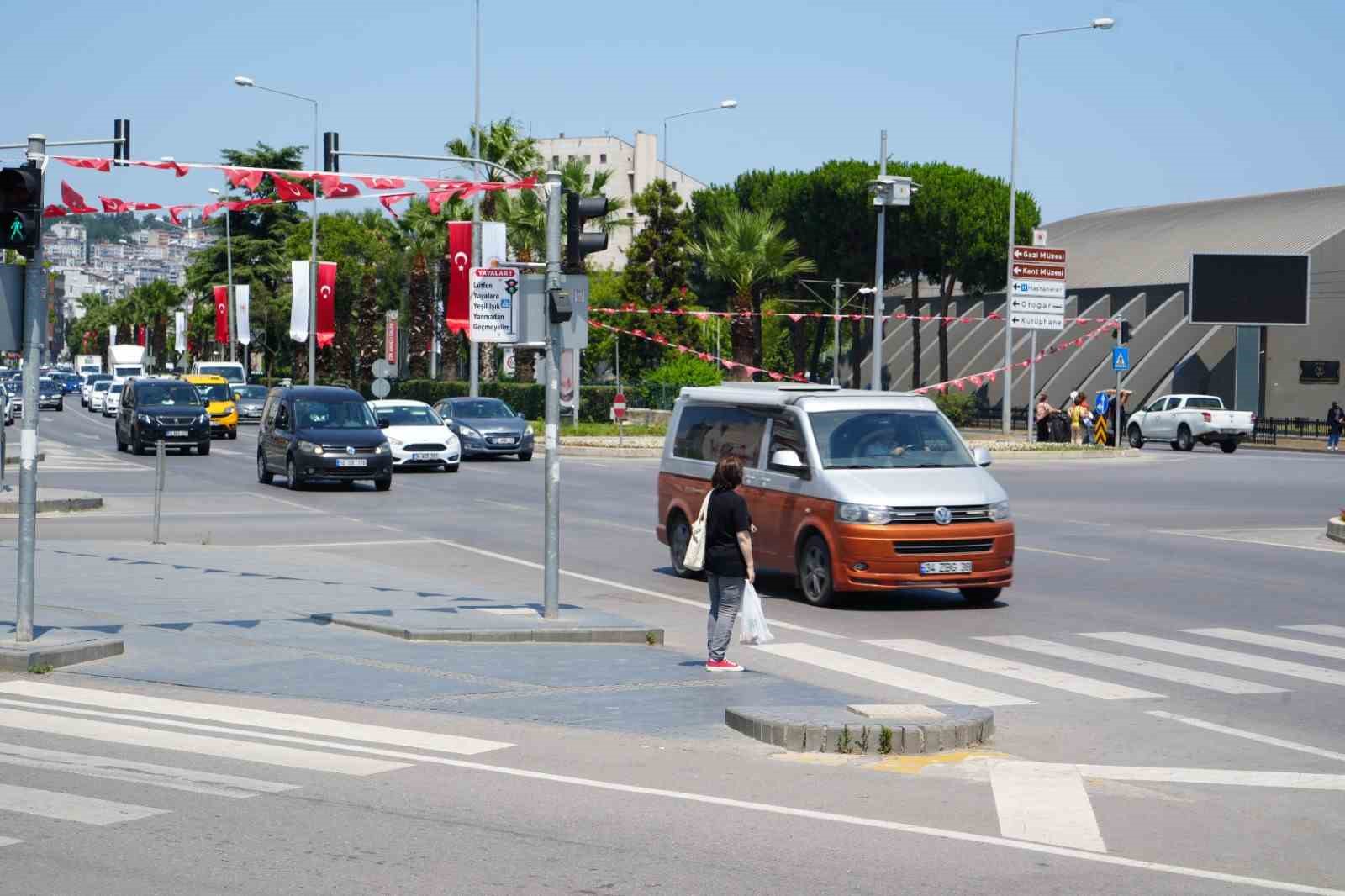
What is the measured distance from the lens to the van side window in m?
17.9

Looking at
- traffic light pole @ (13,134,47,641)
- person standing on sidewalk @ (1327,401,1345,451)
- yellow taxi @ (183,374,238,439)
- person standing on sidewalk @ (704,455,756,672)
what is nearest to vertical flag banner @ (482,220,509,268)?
yellow taxi @ (183,374,238,439)

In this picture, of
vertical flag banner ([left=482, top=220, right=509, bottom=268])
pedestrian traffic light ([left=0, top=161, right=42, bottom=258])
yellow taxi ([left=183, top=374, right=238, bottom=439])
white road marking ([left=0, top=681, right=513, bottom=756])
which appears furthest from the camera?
yellow taxi ([left=183, top=374, right=238, bottom=439])

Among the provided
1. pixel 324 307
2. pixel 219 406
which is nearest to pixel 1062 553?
pixel 219 406

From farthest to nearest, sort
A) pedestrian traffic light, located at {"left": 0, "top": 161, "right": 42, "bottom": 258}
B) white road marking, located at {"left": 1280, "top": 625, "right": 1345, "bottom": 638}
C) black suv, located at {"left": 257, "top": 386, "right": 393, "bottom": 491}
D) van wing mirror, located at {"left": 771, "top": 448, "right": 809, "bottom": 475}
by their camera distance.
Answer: black suv, located at {"left": 257, "top": 386, "right": 393, "bottom": 491} < van wing mirror, located at {"left": 771, "top": 448, "right": 809, "bottom": 475} < white road marking, located at {"left": 1280, "top": 625, "right": 1345, "bottom": 638} < pedestrian traffic light, located at {"left": 0, "top": 161, "right": 42, "bottom": 258}

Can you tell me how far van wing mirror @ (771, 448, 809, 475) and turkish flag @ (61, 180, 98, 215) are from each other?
804 cm

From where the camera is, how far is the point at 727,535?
471 inches

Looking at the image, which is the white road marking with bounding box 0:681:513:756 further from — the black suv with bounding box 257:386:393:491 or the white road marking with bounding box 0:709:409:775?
the black suv with bounding box 257:386:393:491

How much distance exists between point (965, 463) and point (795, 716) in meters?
7.76

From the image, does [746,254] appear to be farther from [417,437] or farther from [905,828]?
[905,828]

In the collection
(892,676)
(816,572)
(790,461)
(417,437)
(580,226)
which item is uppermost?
(580,226)

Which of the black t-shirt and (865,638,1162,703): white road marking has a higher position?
the black t-shirt

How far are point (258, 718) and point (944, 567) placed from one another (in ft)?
25.6

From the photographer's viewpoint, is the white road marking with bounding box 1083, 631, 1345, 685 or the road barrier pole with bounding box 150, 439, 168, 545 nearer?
the white road marking with bounding box 1083, 631, 1345, 685

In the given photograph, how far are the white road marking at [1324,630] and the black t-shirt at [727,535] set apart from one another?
6.04 m
